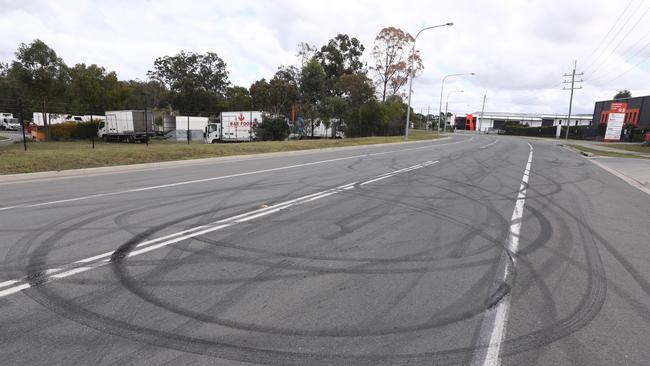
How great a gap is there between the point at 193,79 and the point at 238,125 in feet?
135

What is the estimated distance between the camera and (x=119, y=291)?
3934 mm

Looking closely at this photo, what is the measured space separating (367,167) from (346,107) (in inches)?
1290

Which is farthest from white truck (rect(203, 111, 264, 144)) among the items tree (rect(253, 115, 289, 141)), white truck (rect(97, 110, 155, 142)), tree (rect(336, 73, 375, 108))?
tree (rect(336, 73, 375, 108))

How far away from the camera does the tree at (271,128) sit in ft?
115

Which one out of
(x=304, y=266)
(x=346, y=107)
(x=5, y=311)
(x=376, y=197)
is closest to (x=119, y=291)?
(x=5, y=311)

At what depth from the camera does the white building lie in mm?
113812

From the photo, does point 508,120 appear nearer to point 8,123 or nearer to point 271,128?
point 271,128

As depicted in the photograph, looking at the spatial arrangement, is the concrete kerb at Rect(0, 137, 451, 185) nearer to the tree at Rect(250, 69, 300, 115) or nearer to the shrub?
the tree at Rect(250, 69, 300, 115)

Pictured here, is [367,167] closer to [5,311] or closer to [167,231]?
[167,231]

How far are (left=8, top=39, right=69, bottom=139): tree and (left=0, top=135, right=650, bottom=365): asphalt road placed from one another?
99.9 ft

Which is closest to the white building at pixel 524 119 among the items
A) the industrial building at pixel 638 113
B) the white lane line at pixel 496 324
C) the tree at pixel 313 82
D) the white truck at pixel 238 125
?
the industrial building at pixel 638 113

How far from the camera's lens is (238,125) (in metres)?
35.4

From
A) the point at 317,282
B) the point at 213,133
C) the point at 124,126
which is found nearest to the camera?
the point at 317,282

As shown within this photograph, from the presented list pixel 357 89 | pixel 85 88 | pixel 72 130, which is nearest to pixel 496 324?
pixel 72 130
